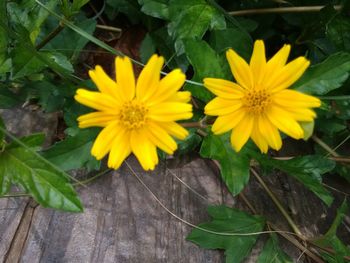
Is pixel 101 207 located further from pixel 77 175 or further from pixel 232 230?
pixel 232 230

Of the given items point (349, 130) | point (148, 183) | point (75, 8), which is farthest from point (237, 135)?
point (349, 130)

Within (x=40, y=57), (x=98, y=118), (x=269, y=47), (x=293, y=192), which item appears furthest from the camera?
(x=269, y=47)

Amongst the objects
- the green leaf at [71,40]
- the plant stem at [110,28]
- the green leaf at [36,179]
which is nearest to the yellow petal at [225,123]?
the green leaf at [36,179]

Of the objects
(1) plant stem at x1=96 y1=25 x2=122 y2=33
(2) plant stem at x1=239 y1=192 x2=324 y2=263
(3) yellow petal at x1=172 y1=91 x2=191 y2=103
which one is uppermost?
(3) yellow petal at x1=172 y1=91 x2=191 y2=103

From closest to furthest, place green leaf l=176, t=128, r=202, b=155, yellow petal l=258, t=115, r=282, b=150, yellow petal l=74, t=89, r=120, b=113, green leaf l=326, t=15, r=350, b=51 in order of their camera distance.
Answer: yellow petal l=74, t=89, r=120, b=113
yellow petal l=258, t=115, r=282, b=150
green leaf l=176, t=128, r=202, b=155
green leaf l=326, t=15, r=350, b=51

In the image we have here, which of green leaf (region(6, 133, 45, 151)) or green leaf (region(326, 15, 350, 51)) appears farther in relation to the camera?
green leaf (region(326, 15, 350, 51))

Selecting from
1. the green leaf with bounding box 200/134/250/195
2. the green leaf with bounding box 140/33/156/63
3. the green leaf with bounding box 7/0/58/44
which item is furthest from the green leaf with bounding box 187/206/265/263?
the green leaf with bounding box 7/0/58/44

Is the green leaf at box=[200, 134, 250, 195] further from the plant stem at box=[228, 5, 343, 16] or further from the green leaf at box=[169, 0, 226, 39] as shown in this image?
the plant stem at box=[228, 5, 343, 16]
